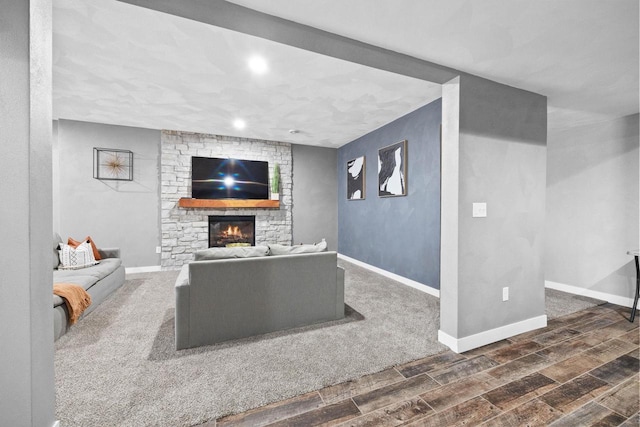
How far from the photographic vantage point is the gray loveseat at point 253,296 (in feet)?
7.13

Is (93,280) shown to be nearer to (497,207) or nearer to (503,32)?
(497,207)

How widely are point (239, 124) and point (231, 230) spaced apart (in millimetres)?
2113

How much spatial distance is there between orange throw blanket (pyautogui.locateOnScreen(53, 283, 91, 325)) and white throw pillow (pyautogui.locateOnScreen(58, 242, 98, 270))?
0.91 m

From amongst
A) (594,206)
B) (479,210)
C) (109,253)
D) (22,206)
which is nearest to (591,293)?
(594,206)

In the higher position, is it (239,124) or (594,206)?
(239,124)

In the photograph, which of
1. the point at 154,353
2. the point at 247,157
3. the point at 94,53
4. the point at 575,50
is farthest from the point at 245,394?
the point at 247,157

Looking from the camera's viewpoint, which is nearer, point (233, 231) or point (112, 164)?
point (112, 164)

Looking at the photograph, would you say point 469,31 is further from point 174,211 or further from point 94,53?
point 174,211

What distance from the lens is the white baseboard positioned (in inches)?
129

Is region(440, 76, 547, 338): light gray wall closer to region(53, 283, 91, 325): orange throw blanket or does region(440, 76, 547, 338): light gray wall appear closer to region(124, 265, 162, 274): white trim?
region(53, 283, 91, 325): orange throw blanket

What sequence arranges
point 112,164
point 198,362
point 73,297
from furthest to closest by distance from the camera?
point 112,164, point 73,297, point 198,362

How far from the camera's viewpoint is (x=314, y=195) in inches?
238

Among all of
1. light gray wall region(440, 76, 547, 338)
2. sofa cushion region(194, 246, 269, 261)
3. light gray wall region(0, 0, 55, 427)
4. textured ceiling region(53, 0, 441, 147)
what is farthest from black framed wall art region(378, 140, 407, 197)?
light gray wall region(0, 0, 55, 427)

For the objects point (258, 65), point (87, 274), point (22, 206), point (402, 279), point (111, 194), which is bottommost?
point (402, 279)
